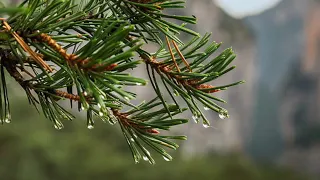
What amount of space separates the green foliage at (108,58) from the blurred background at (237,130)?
0.39 ft

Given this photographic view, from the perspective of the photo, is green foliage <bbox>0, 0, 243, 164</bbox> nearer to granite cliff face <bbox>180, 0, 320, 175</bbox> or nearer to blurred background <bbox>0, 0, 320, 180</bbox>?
blurred background <bbox>0, 0, 320, 180</bbox>

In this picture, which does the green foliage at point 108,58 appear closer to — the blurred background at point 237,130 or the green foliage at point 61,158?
the blurred background at point 237,130

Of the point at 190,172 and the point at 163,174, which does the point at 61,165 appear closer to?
the point at 163,174

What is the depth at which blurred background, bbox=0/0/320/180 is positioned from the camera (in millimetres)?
3566

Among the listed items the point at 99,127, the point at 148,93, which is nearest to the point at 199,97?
the point at 99,127

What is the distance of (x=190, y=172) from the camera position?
4777mm

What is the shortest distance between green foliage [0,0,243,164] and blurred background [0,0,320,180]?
119 millimetres

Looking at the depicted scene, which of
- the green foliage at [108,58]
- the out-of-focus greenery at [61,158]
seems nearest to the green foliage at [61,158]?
the out-of-focus greenery at [61,158]

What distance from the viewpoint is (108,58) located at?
0.31 m

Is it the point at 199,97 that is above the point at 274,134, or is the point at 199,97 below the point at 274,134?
above

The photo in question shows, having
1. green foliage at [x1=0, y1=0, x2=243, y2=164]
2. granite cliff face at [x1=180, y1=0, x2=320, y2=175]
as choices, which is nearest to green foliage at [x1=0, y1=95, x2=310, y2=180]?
green foliage at [x1=0, y1=0, x2=243, y2=164]

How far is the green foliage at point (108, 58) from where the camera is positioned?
26 centimetres

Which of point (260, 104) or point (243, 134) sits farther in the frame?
point (260, 104)

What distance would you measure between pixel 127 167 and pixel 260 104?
11.1 metres
